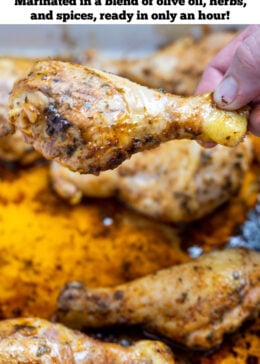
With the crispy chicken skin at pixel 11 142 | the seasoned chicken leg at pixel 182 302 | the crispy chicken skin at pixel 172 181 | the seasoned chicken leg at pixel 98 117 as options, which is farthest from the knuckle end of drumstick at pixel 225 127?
the crispy chicken skin at pixel 11 142

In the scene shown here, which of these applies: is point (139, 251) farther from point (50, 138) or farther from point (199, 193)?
point (50, 138)

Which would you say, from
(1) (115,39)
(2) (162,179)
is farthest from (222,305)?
(1) (115,39)

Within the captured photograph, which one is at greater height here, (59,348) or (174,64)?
(174,64)

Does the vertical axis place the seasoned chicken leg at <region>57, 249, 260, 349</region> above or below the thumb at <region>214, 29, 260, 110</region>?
below

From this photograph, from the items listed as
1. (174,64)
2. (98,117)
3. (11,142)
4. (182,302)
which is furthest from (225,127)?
(174,64)

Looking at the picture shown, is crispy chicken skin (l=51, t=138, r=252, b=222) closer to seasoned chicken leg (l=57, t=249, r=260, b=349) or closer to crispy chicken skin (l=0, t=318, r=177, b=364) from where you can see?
seasoned chicken leg (l=57, t=249, r=260, b=349)

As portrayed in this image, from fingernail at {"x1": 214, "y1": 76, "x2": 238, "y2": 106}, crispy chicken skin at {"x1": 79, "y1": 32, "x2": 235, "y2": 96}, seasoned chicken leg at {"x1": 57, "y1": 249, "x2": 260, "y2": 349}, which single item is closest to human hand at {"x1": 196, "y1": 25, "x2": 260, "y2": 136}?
fingernail at {"x1": 214, "y1": 76, "x2": 238, "y2": 106}

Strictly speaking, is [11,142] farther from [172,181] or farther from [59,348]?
[59,348]
